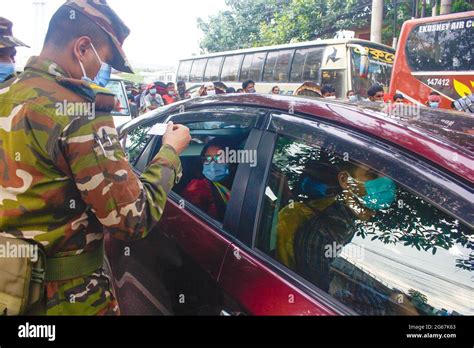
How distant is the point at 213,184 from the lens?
76.4 inches

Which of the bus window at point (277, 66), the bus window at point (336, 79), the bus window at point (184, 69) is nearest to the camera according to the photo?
the bus window at point (336, 79)

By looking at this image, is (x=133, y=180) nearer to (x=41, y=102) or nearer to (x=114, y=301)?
(x=41, y=102)

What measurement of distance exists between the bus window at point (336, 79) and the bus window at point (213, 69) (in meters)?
5.72

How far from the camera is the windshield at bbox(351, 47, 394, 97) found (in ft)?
34.9

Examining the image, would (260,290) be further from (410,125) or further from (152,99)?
(152,99)

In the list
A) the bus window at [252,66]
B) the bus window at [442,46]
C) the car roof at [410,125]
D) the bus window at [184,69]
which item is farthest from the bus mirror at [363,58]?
the car roof at [410,125]

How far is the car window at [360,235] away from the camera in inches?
47.3

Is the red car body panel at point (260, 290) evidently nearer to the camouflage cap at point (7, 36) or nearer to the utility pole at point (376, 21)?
the camouflage cap at point (7, 36)

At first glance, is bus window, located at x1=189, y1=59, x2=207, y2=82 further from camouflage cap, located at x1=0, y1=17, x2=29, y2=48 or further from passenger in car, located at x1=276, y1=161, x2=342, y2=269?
passenger in car, located at x1=276, y1=161, x2=342, y2=269

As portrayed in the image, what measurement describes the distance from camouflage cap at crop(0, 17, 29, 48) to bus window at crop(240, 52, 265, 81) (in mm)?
10635

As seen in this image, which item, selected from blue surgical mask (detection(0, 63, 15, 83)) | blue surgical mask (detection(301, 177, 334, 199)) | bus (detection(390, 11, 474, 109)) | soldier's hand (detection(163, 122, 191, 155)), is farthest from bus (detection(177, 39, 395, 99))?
soldier's hand (detection(163, 122, 191, 155))

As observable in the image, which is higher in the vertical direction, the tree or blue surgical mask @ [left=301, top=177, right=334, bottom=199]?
the tree

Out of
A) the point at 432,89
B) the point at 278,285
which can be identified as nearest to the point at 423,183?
the point at 278,285

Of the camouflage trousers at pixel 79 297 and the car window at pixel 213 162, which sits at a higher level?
the car window at pixel 213 162
